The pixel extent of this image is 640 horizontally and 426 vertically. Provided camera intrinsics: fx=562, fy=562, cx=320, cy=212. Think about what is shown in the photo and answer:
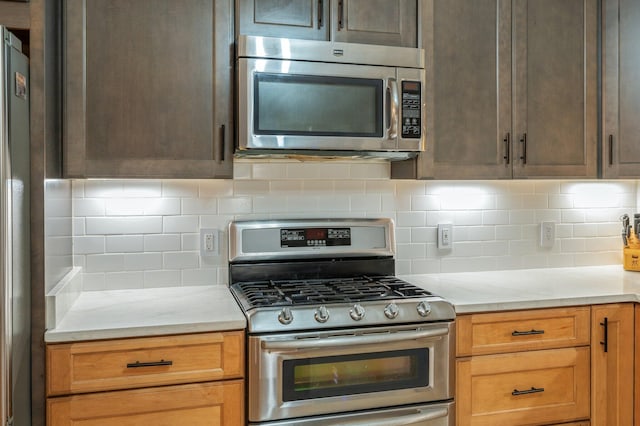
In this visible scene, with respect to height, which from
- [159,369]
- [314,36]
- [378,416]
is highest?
[314,36]

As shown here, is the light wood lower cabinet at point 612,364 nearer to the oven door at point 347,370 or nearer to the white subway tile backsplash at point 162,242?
the oven door at point 347,370

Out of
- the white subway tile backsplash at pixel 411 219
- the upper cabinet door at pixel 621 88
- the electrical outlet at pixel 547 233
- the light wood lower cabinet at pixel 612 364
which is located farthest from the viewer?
the electrical outlet at pixel 547 233

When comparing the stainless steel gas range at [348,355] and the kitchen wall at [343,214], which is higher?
the kitchen wall at [343,214]

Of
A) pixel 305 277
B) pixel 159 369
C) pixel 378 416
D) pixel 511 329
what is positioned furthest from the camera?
pixel 305 277

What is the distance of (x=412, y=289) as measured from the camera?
7.18 ft

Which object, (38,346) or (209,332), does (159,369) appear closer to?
(209,332)

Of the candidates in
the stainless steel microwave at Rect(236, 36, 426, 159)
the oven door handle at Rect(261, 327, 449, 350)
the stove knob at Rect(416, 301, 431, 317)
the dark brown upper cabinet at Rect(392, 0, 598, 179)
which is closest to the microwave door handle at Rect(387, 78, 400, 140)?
the stainless steel microwave at Rect(236, 36, 426, 159)

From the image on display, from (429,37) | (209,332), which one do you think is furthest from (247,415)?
(429,37)

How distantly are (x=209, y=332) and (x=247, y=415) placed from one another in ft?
1.00

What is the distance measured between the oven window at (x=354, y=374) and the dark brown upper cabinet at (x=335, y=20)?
47.4 inches

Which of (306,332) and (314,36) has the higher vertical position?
(314,36)

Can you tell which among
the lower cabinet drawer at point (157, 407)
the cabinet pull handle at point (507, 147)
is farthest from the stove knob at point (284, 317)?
the cabinet pull handle at point (507, 147)

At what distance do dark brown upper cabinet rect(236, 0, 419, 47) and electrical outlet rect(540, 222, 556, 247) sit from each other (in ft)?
3.86

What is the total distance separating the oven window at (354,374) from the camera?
188 cm
